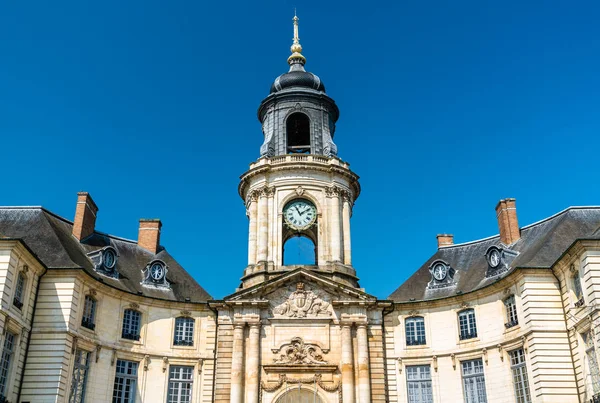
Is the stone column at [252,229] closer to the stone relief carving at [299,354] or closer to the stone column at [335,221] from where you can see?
the stone column at [335,221]

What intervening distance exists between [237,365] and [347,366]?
13.7 ft

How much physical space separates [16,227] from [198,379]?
364 inches

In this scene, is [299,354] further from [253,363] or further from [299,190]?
[299,190]

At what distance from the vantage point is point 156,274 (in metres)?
27.3

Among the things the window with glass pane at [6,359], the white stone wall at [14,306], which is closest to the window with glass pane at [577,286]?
the white stone wall at [14,306]

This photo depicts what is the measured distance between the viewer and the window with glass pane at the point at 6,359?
20594 mm

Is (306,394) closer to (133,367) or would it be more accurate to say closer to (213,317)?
(213,317)

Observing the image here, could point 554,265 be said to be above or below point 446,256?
below

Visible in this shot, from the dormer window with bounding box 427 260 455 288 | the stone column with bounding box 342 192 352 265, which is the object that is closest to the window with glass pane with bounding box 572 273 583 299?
the dormer window with bounding box 427 260 455 288

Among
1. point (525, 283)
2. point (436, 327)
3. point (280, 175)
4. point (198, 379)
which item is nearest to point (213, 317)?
point (198, 379)

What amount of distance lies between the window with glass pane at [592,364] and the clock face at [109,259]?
684 inches

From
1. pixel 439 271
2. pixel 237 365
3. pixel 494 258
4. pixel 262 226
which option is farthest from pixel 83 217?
pixel 494 258

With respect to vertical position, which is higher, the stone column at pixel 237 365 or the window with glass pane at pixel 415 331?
the window with glass pane at pixel 415 331

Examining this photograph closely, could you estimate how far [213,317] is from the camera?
26.7 metres
